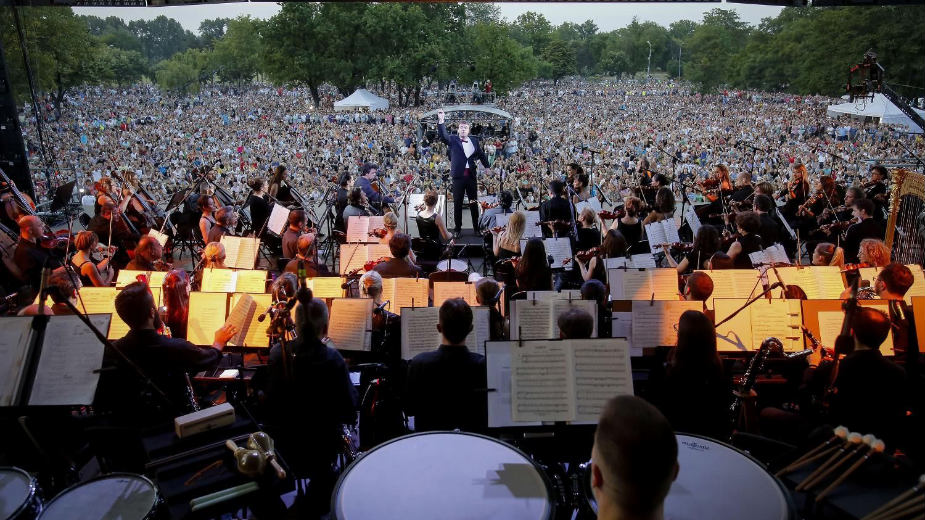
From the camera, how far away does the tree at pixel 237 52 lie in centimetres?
2548

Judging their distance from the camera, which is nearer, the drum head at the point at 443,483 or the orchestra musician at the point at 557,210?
the drum head at the point at 443,483

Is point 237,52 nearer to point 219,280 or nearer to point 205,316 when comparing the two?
point 219,280

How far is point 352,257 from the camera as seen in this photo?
6.60 metres

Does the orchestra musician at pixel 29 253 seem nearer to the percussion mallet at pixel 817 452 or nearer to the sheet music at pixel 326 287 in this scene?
the sheet music at pixel 326 287

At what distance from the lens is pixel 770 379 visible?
4.37 metres

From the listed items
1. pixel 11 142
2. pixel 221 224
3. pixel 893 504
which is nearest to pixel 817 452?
pixel 893 504

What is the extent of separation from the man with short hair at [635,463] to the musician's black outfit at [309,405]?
84.3 inches

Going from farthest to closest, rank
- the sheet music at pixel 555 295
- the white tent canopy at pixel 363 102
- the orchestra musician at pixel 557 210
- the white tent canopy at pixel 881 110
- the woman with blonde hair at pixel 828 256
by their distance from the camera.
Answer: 1. the white tent canopy at pixel 363 102
2. the white tent canopy at pixel 881 110
3. the orchestra musician at pixel 557 210
4. the woman with blonde hair at pixel 828 256
5. the sheet music at pixel 555 295

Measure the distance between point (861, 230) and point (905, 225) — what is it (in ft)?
4.63

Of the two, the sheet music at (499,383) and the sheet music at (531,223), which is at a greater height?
the sheet music at (531,223)

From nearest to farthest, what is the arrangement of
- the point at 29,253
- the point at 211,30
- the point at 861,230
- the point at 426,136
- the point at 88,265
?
the point at 88,265 < the point at 29,253 < the point at 861,230 < the point at 426,136 < the point at 211,30

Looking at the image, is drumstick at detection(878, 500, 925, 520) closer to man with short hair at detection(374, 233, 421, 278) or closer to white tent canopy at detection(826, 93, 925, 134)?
man with short hair at detection(374, 233, 421, 278)

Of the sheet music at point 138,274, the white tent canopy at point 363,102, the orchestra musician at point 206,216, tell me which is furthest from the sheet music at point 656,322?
the white tent canopy at point 363,102

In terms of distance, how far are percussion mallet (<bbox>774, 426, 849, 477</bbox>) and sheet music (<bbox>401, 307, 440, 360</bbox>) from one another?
7.87 ft
